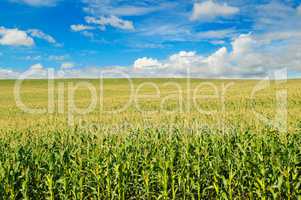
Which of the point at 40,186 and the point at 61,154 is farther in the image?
the point at 61,154

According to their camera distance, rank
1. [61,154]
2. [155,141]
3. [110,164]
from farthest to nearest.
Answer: [155,141] → [61,154] → [110,164]

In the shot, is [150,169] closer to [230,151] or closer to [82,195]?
[82,195]

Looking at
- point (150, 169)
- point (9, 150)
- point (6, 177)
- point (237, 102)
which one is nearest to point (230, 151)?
point (150, 169)

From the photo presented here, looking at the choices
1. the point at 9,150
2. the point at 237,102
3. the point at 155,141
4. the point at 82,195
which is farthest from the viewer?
the point at 237,102

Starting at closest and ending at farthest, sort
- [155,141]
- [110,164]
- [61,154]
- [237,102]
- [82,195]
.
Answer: [82,195] < [110,164] < [61,154] < [155,141] < [237,102]

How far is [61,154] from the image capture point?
339 inches

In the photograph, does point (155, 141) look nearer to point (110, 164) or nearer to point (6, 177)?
point (110, 164)

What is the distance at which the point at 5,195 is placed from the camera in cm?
735

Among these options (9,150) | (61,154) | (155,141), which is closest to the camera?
(61,154)

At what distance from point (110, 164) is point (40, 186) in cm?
160

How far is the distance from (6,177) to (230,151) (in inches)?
206

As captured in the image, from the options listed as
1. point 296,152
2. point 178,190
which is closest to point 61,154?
point 178,190

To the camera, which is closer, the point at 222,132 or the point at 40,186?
the point at 40,186

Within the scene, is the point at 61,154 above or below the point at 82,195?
above
